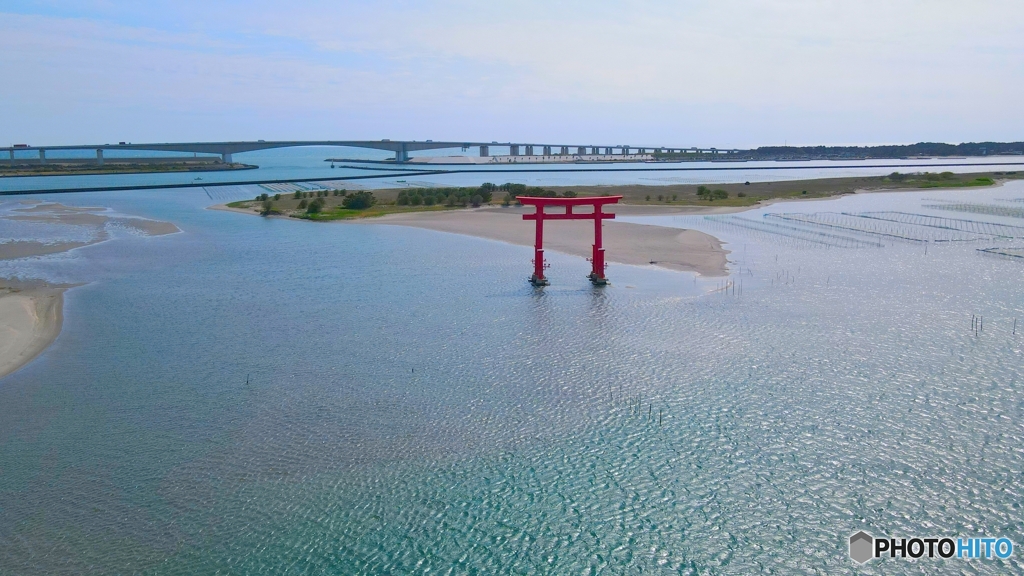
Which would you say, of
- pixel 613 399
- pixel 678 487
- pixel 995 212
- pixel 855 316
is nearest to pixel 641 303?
pixel 855 316

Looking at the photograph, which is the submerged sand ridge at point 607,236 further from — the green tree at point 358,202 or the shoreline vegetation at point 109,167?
the shoreline vegetation at point 109,167

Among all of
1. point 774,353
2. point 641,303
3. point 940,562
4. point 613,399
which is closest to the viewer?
point 940,562

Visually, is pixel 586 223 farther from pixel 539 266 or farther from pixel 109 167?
pixel 109 167

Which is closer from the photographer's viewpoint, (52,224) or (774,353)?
(774,353)

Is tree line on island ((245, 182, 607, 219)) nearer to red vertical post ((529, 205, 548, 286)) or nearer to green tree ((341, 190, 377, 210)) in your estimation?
green tree ((341, 190, 377, 210))

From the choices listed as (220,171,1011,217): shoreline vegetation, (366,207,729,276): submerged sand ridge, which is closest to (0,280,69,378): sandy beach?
(366,207,729,276): submerged sand ridge

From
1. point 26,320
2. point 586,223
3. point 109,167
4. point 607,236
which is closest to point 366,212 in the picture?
point 586,223

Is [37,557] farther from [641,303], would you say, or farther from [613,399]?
[641,303]
